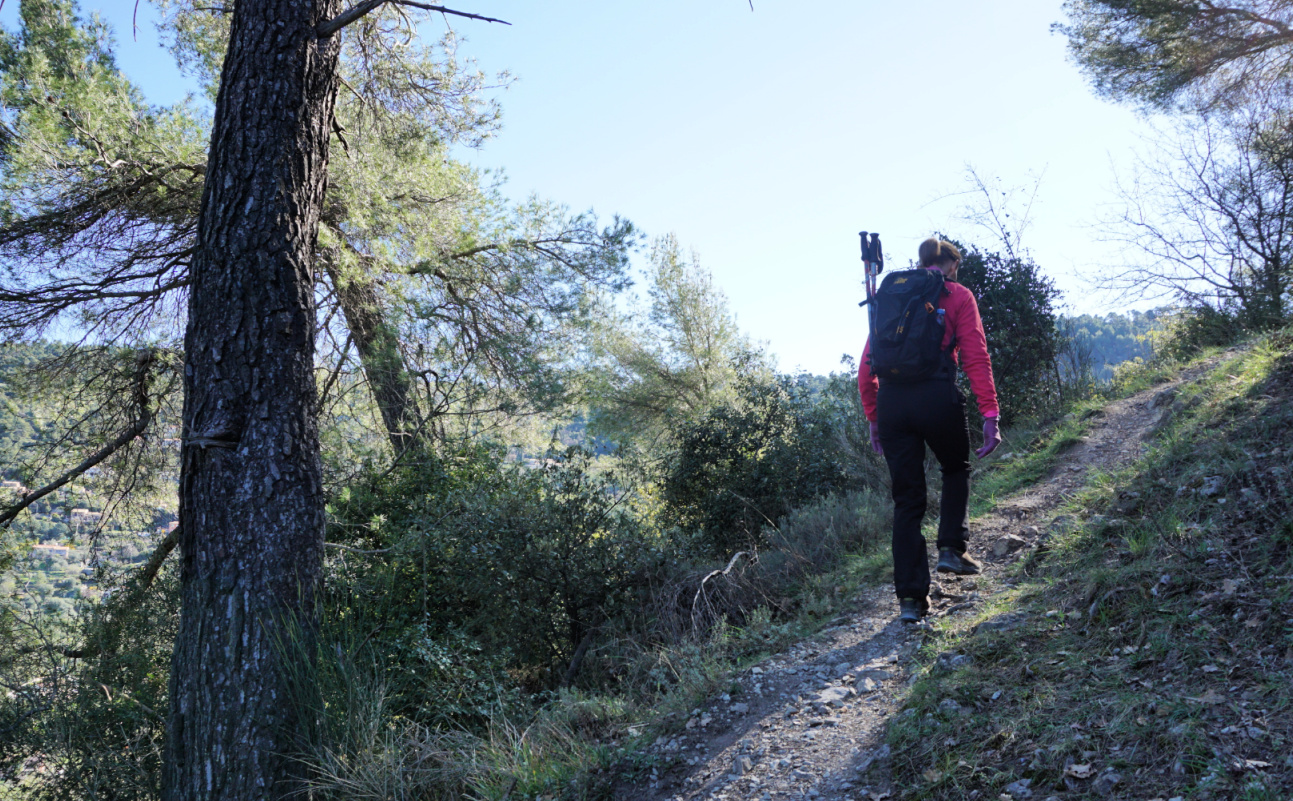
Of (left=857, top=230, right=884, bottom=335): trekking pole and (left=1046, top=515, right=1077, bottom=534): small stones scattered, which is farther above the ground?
(left=857, top=230, right=884, bottom=335): trekking pole

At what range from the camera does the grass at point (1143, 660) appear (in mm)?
2061

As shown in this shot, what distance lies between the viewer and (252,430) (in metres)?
3.57

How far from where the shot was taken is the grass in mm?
2061

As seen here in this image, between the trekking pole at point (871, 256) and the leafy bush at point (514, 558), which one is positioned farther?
the leafy bush at point (514, 558)

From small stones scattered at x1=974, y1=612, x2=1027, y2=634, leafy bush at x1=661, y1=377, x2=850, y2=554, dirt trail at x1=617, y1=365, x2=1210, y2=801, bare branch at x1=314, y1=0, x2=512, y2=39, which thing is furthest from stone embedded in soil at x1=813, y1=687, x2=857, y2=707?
leafy bush at x1=661, y1=377, x2=850, y2=554

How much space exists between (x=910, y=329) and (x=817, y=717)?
202 cm

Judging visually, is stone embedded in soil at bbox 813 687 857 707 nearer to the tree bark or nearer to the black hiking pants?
the black hiking pants

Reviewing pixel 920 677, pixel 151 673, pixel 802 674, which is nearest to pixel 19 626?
pixel 151 673

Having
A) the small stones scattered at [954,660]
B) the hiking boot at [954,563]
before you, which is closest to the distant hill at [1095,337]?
the hiking boot at [954,563]

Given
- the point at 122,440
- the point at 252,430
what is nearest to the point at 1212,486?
the point at 252,430

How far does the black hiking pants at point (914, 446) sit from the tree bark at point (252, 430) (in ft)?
10.2

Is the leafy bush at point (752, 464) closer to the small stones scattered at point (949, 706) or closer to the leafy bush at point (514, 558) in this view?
the leafy bush at point (514, 558)

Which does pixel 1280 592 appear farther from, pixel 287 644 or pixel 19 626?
pixel 19 626

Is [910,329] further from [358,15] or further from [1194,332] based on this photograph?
[1194,332]
